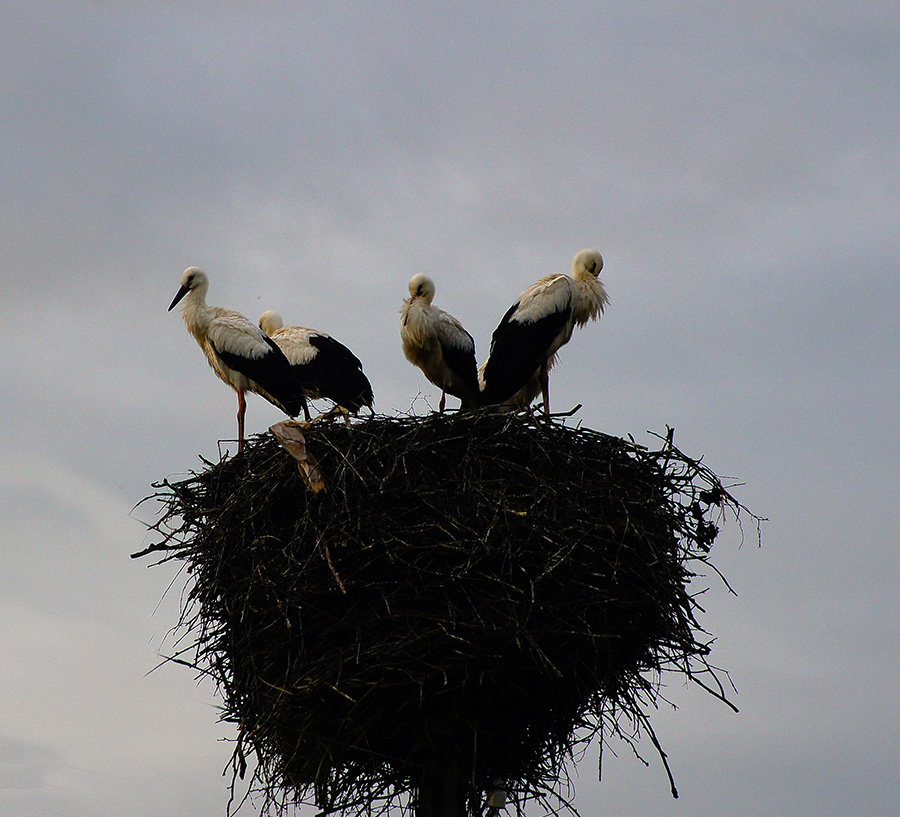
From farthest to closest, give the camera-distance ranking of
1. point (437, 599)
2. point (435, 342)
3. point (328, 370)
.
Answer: point (328, 370) → point (435, 342) → point (437, 599)

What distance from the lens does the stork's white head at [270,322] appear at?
480 inches

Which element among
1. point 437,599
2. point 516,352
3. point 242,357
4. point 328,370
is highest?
point 328,370

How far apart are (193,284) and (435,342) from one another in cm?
215

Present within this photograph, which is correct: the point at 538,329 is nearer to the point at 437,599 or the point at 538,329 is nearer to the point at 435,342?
the point at 435,342

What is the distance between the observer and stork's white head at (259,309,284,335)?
40.0ft

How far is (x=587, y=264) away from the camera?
32.1ft

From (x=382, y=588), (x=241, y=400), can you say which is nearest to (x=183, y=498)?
(x=382, y=588)

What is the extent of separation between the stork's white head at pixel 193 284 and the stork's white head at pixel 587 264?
2.88 m

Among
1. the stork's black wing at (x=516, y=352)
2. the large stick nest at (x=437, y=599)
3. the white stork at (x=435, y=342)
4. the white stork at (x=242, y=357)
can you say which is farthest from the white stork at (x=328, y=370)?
the large stick nest at (x=437, y=599)

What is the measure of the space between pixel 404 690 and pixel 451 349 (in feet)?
11.8

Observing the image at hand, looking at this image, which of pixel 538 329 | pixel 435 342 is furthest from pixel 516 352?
pixel 435 342

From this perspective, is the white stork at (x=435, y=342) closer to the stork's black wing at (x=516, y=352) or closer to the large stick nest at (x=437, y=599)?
the stork's black wing at (x=516, y=352)

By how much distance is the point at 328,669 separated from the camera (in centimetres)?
628

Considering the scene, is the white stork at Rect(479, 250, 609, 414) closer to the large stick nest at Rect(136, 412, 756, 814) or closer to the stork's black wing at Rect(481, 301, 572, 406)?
the stork's black wing at Rect(481, 301, 572, 406)
